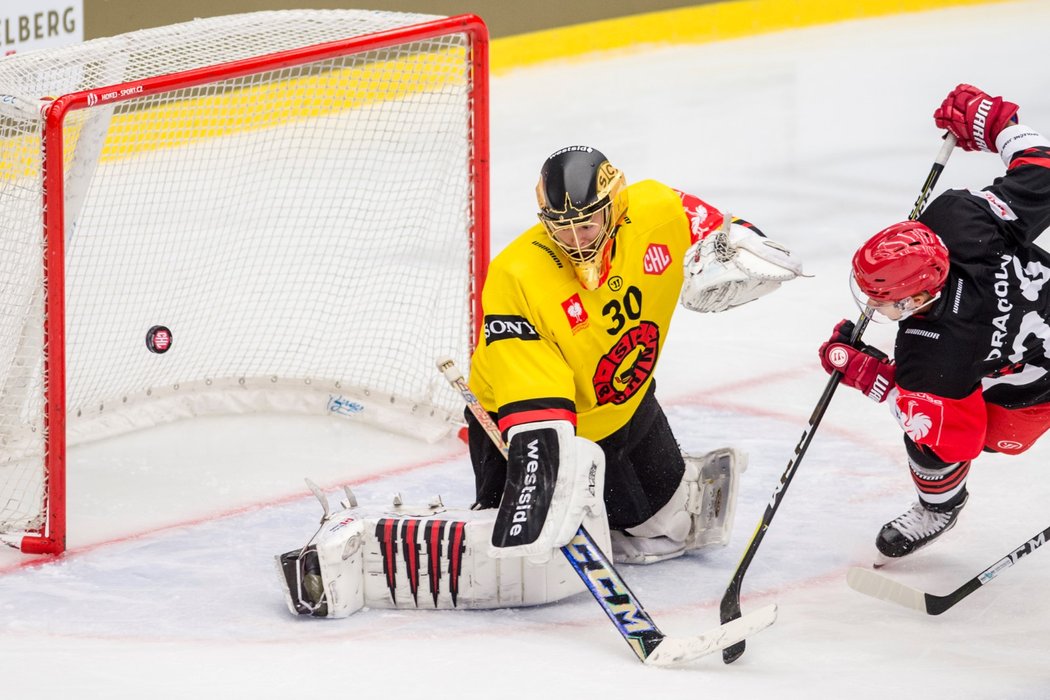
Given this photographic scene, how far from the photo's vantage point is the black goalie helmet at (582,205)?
9.23ft

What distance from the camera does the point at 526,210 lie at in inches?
235

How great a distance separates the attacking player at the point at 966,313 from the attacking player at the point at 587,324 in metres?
0.23

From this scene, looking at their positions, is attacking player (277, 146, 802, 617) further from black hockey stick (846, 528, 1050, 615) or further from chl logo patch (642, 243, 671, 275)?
black hockey stick (846, 528, 1050, 615)

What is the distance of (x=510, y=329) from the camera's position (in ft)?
9.52

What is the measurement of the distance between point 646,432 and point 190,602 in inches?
39.7

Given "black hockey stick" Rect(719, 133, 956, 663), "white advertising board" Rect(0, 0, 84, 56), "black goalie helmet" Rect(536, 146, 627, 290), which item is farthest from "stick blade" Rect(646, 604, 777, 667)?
"white advertising board" Rect(0, 0, 84, 56)

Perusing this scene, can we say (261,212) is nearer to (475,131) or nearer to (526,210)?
(475,131)

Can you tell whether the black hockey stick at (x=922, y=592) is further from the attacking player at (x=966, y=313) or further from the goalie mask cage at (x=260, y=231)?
the goalie mask cage at (x=260, y=231)

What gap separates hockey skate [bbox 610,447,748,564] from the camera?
132 inches

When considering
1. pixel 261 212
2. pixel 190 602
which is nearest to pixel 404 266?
pixel 261 212

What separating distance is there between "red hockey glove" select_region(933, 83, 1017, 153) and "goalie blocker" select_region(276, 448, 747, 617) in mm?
1092

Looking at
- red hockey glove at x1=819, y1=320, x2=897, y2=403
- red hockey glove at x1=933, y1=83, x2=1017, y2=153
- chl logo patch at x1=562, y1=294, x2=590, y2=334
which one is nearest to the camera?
chl logo patch at x1=562, y1=294, x2=590, y2=334

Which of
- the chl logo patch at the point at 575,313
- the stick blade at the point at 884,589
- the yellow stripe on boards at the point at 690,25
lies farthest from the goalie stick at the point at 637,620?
the yellow stripe on boards at the point at 690,25

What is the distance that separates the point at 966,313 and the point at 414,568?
45.8 inches
